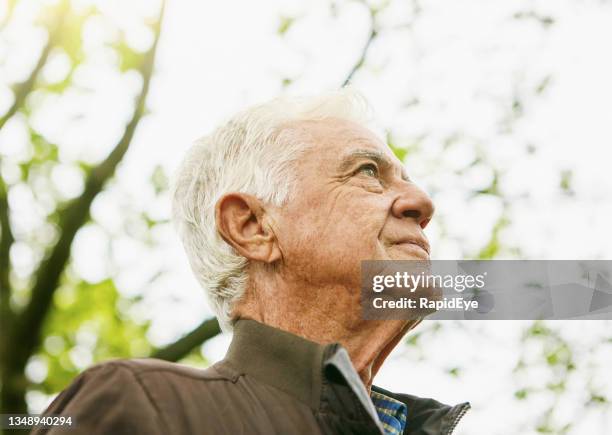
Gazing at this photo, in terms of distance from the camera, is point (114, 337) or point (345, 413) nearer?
point (345, 413)

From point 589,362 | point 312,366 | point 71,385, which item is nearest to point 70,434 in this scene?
point 71,385

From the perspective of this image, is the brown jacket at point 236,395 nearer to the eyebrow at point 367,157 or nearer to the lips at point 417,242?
the lips at point 417,242

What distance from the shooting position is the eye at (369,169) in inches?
97.3

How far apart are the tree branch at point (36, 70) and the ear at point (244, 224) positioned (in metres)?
4.35

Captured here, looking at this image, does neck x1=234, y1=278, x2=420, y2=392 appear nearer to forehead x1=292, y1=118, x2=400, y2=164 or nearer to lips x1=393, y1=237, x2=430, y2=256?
lips x1=393, y1=237, x2=430, y2=256

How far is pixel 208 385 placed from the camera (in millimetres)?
1877

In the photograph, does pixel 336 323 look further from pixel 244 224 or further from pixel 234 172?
pixel 234 172

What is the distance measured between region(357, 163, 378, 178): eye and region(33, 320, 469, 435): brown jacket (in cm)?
63

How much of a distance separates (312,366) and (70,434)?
552 millimetres

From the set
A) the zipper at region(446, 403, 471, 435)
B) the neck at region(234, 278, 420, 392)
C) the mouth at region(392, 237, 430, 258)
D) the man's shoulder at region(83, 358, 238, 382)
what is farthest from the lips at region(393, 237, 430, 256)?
the man's shoulder at region(83, 358, 238, 382)

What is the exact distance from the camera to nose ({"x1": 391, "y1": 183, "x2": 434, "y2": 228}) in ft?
7.73

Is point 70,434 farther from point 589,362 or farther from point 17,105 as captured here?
point 589,362

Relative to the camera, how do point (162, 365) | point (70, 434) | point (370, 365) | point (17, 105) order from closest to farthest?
point (70, 434), point (162, 365), point (370, 365), point (17, 105)

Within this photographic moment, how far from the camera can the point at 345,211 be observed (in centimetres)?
234
